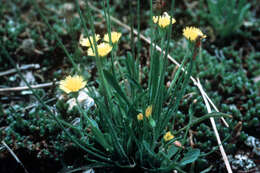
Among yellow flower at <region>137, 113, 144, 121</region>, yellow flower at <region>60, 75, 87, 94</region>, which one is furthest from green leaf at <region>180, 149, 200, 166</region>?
yellow flower at <region>60, 75, 87, 94</region>

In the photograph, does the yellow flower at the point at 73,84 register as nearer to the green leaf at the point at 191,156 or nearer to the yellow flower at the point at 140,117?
the yellow flower at the point at 140,117

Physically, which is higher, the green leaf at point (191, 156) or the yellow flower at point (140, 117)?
the yellow flower at point (140, 117)

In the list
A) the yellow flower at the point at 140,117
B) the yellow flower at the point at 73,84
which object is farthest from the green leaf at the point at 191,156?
the yellow flower at the point at 73,84

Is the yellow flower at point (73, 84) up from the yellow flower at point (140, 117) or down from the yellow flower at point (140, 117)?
up

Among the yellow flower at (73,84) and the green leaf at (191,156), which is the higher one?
the yellow flower at (73,84)

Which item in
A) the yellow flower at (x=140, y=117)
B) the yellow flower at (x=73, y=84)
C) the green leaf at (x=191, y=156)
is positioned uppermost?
the yellow flower at (x=73, y=84)

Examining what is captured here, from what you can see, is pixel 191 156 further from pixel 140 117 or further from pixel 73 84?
pixel 73 84

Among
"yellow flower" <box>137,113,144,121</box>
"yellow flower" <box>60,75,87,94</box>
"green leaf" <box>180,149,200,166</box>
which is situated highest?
"yellow flower" <box>60,75,87,94</box>

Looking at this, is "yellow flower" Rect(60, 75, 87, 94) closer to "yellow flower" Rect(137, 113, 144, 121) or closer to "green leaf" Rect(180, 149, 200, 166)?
"yellow flower" Rect(137, 113, 144, 121)

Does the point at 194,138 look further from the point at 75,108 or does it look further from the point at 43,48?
the point at 43,48

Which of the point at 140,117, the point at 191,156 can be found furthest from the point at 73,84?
the point at 191,156

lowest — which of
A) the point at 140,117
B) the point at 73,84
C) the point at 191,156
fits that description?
the point at 191,156

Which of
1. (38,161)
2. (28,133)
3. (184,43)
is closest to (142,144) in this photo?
(38,161)
